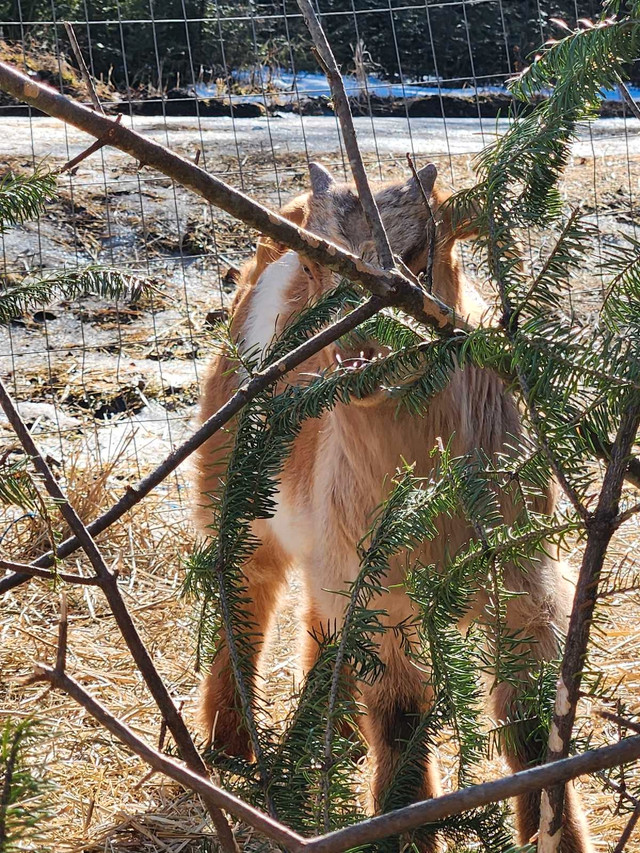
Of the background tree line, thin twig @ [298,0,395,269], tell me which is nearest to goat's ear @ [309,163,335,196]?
thin twig @ [298,0,395,269]

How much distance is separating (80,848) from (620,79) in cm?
224

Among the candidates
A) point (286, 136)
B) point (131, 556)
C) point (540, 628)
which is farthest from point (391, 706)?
point (286, 136)

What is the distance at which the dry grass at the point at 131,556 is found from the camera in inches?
117

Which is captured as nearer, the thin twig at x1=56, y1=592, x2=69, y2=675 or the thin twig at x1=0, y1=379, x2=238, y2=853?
the thin twig at x1=56, y1=592, x2=69, y2=675

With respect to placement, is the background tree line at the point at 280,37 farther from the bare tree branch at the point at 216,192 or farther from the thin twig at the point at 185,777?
the thin twig at the point at 185,777

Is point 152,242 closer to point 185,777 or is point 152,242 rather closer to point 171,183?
point 171,183

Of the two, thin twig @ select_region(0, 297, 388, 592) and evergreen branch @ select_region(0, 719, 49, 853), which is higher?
thin twig @ select_region(0, 297, 388, 592)

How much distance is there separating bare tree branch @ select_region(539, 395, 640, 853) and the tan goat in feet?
2.92

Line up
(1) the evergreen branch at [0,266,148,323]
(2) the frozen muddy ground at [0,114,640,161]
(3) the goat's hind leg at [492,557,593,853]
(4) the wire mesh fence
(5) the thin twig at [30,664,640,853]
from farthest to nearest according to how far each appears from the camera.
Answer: (2) the frozen muddy ground at [0,114,640,161], (4) the wire mesh fence, (3) the goat's hind leg at [492,557,593,853], (1) the evergreen branch at [0,266,148,323], (5) the thin twig at [30,664,640,853]

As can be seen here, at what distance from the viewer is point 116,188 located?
8188mm

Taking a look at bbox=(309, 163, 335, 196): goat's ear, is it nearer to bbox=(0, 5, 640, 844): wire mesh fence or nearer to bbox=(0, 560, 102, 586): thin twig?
bbox=(0, 5, 640, 844): wire mesh fence

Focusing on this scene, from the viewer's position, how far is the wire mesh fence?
556 cm

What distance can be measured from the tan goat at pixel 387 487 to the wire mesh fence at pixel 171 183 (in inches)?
16.2

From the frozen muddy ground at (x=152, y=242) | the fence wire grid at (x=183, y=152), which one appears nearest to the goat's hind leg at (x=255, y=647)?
the fence wire grid at (x=183, y=152)
